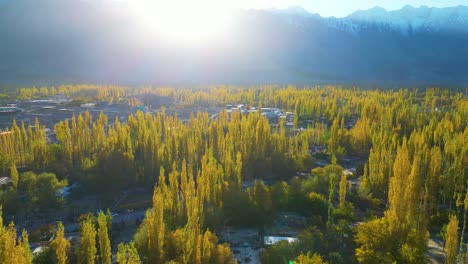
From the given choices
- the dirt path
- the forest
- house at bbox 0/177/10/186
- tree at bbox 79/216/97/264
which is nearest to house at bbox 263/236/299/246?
the forest

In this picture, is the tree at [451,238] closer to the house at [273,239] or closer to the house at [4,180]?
the house at [273,239]

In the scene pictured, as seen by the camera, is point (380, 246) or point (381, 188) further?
point (381, 188)

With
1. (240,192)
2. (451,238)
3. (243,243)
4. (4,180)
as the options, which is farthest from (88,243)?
(4,180)

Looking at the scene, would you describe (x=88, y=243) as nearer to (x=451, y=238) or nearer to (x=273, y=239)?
(x=273, y=239)

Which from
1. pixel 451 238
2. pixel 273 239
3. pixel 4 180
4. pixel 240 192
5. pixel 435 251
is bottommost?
pixel 435 251

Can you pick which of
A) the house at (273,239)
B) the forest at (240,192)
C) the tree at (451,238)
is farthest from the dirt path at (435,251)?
the house at (273,239)

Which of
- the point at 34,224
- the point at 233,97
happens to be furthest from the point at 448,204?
the point at 233,97

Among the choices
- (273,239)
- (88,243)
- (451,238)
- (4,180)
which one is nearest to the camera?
(88,243)

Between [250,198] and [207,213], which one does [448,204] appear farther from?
[207,213]
